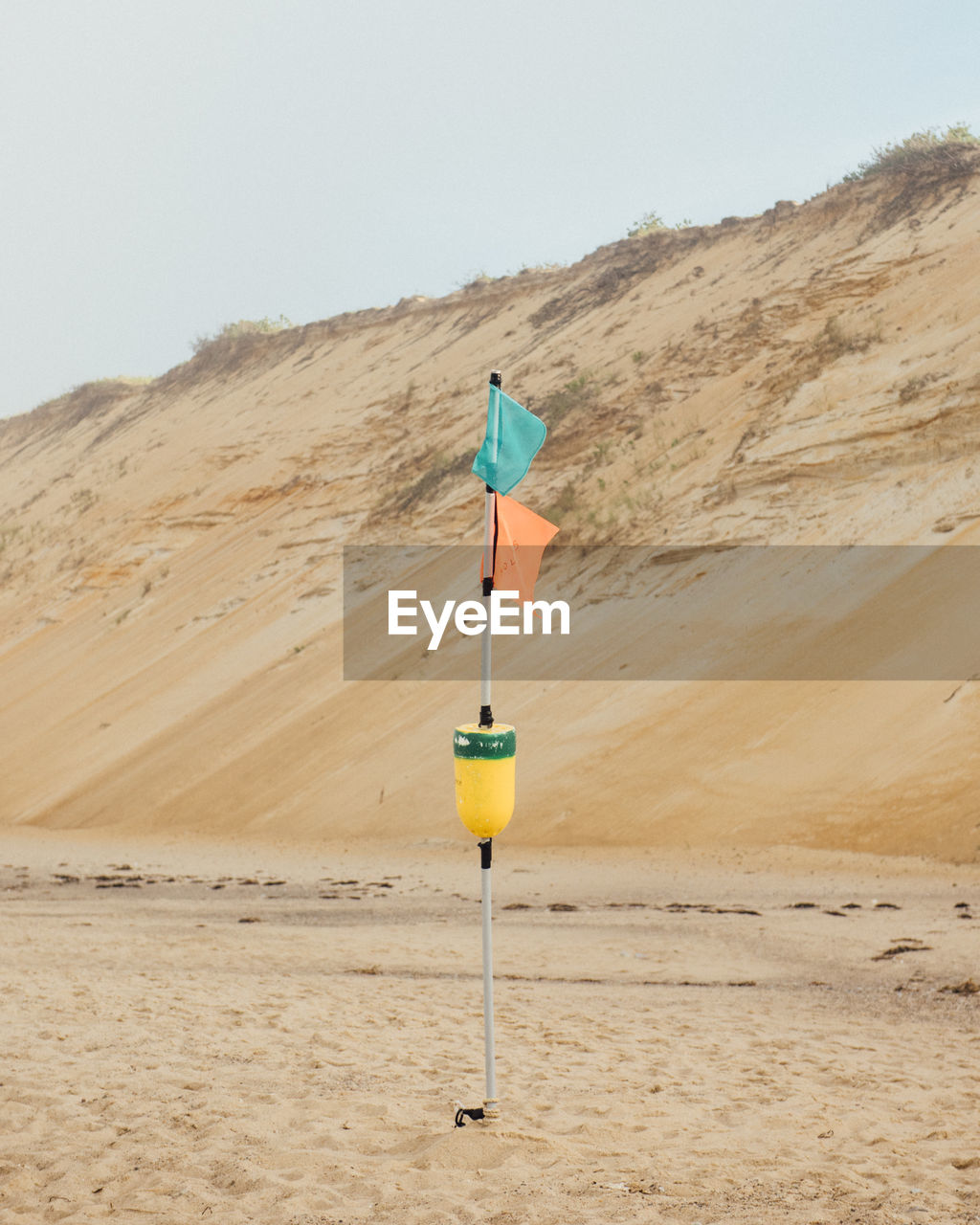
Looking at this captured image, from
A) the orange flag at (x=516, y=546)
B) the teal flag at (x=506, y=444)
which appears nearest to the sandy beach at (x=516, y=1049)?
the orange flag at (x=516, y=546)

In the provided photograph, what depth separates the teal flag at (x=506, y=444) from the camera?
4707mm

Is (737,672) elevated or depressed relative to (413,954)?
elevated

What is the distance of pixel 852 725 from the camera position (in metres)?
12.7

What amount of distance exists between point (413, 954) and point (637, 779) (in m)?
5.47

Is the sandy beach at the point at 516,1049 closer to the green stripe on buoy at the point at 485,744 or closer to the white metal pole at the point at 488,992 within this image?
the white metal pole at the point at 488,992

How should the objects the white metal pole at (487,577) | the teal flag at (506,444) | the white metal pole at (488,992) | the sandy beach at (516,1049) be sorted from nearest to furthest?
the sandy beach at (516,1049) < the white metal pole at (488,992) < the white metal pole at (487,577) < the teal flag at (506,444)

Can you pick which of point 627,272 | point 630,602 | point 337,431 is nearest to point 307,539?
point 337,431

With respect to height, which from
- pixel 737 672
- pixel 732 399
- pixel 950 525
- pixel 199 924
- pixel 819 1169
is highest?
pixel 732 399

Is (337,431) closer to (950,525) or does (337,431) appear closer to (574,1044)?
(950,525)

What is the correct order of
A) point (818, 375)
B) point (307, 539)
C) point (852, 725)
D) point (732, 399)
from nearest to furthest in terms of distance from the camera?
point (852, 725)
point (818, 375)
point (732, 399)
point (307, 539)

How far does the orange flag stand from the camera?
4.75m

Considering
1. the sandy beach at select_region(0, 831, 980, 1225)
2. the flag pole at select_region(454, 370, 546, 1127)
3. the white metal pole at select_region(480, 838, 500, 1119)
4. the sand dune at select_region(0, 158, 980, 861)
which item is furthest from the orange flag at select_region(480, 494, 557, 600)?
the sand dune at select_region(0, 158, 980, 861)
